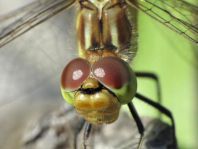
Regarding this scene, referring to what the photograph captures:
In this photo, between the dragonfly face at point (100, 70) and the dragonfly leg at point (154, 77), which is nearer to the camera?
the dragonfly face at point (100, 70)

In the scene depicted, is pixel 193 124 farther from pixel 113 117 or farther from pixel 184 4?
pixel 184 4

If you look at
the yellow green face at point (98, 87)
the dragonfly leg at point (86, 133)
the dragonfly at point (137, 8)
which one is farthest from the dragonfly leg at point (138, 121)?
the yellow green face at point (98, 87)

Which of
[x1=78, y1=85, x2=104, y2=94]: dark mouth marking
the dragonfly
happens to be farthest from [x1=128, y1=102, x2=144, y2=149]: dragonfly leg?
[x1=78, y1=85, x2=104, y2=94]: dark mouth marking

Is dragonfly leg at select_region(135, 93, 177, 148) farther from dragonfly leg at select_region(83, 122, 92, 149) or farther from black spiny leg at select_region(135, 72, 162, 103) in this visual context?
dragonfly leg at select_region(83, 122, 92, 149)

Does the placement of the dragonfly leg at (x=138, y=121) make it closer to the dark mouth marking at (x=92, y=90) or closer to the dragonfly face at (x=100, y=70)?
the dragonfly face at (x=100, y=70)

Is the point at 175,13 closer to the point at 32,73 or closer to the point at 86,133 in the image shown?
the point at 86,133

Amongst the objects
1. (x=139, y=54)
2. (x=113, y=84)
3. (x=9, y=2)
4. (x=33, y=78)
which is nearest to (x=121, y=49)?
(x=139, y=54)

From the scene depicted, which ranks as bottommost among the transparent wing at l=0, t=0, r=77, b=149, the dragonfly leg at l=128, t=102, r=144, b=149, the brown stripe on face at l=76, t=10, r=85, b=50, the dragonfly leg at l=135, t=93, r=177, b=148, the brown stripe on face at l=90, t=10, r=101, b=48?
the transparent wing at l=0, t=0, r=77, b=149
